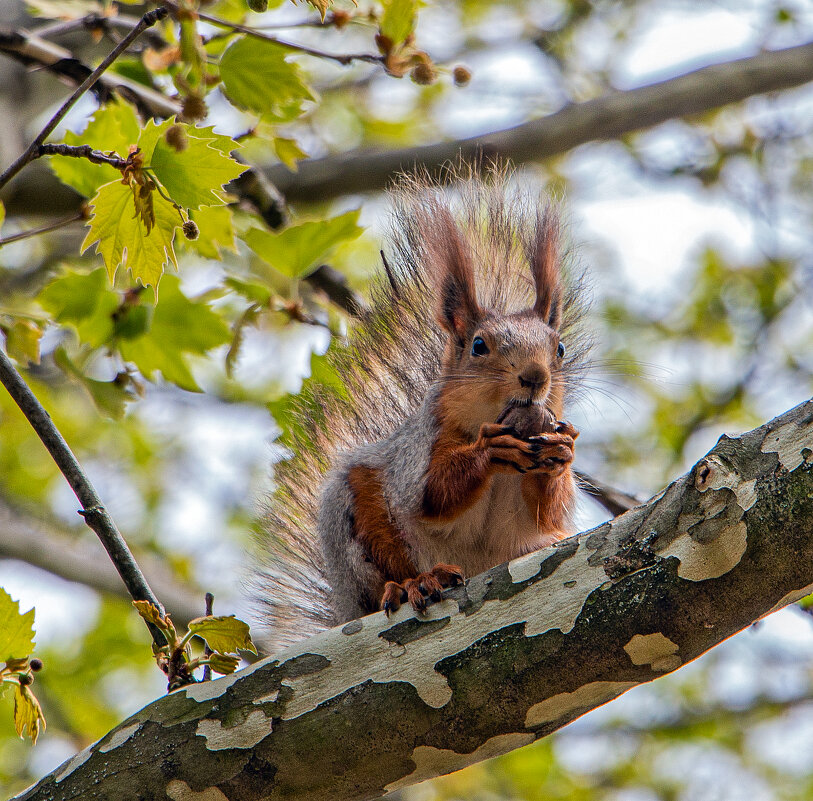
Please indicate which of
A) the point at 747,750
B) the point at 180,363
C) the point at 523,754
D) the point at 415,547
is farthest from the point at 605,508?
the point at 747,750

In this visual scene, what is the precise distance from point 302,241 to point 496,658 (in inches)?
48.1

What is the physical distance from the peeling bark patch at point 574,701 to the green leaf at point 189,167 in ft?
3.05

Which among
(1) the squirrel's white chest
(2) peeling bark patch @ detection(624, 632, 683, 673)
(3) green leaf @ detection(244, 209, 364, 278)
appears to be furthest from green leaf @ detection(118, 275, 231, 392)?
(2) peeling bark patch @ detection(624, 632, 683, 673)

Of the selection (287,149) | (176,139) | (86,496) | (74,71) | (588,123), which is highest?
(588,123)

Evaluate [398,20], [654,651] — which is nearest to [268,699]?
[654,651]

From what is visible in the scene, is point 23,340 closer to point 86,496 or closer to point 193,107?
point 86,496

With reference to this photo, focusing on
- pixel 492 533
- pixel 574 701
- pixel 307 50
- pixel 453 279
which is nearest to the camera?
pixel 574 701

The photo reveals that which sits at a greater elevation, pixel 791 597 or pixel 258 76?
pixel 258 76

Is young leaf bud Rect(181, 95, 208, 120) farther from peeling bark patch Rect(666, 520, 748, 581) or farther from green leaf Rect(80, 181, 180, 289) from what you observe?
peeling bark patch Rect(666, 520, 748, 581)

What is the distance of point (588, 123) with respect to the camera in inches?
127

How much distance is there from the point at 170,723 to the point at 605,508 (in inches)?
55.3

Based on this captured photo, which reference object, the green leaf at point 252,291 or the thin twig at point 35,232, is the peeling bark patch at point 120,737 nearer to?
the thin twig at point 35,232

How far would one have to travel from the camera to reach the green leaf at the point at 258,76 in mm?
2012

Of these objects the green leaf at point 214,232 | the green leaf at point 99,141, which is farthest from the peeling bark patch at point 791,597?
the green leaf at point 99,141
